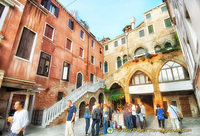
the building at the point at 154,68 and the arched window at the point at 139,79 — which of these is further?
the arched window at the point at 139,79

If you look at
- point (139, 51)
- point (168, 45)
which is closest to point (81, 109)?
point (139, 51)

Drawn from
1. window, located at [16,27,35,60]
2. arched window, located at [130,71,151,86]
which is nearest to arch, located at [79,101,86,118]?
window, located at [16,27,35,60]

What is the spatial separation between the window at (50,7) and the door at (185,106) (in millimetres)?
18044

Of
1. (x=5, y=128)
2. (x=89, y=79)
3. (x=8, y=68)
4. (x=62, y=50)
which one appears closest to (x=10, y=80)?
(x=8, y=68)

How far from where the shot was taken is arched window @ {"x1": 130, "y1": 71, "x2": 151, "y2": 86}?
43.4ft

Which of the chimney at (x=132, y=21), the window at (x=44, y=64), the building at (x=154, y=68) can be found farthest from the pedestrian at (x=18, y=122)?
the chimney at (x=132, y=21)

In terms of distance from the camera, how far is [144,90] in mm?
12648

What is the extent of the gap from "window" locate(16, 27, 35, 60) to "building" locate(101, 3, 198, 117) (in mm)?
11005

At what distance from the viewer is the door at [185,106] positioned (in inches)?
463

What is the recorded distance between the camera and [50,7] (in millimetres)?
11930

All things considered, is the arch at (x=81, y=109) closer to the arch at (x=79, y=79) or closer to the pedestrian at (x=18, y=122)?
the arch at (x=79, y=79)

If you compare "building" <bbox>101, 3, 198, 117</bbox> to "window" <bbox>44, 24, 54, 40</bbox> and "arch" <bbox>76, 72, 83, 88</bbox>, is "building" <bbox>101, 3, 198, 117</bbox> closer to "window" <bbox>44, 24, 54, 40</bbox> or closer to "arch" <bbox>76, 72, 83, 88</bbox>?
"arch" <bbox>76, 72, 83, 88</bbox>

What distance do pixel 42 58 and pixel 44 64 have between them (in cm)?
59

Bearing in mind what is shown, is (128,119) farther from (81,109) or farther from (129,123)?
(81,109)
